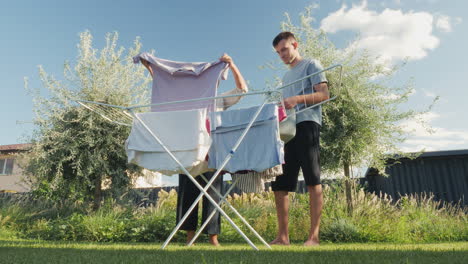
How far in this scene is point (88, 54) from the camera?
7168 mm

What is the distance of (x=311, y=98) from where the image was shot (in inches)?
113

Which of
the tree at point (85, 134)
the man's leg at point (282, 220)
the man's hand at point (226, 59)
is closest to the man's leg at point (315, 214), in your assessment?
the man's leg at point (282, 220)

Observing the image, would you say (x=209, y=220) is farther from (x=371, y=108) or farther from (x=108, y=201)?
(x=108, y=201)

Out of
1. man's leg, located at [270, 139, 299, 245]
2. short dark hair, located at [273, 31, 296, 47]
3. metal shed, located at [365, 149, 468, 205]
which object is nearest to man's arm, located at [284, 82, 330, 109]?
man's leg, located at [270, 139, 299, 245]

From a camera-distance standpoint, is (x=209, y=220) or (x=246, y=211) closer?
(x=209, y=220)

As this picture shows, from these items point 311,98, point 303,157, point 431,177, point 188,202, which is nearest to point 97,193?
point 188,202

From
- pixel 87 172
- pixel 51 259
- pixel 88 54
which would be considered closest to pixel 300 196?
pixel 87 172

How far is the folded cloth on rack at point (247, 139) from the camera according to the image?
239cm

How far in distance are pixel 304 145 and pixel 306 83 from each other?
58cm

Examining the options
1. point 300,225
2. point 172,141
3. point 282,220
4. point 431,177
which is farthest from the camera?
point 431,177

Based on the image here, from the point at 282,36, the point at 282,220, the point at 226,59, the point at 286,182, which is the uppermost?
the point at 282,36

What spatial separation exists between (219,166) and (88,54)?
5851mm

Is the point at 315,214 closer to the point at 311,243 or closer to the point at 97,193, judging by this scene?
the point at 311,243

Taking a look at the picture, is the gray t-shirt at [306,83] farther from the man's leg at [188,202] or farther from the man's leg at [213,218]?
the man's leg at [188,202]
